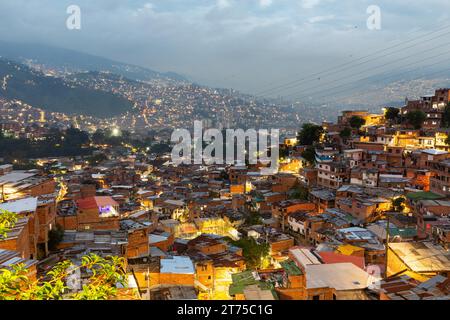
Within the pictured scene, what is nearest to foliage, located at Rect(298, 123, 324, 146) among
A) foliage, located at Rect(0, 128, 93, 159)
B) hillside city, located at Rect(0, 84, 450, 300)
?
hillside city, located at Rect(0, 84, 450, 300)

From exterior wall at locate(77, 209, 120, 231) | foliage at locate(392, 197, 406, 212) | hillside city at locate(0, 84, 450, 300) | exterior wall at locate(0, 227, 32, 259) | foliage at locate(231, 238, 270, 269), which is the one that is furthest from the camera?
foliage at locate(392, 197, 406, 212)

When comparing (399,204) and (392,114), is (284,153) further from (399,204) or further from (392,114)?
(399,204)

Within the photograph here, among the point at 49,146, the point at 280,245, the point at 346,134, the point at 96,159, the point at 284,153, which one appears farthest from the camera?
the point at 49,146

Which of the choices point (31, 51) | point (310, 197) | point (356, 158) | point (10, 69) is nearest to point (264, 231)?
point (310, 197)

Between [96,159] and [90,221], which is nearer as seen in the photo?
[90,221]

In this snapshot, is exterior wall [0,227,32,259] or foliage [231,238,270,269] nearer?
exterior wall [0,227,32,259]

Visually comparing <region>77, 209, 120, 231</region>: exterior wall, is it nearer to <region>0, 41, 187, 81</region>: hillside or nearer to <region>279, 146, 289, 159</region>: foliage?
<region>279, 146, 289, 159</region>: foliage

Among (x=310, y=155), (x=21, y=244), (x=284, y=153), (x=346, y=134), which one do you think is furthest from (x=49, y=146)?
(x=21, y=244)
